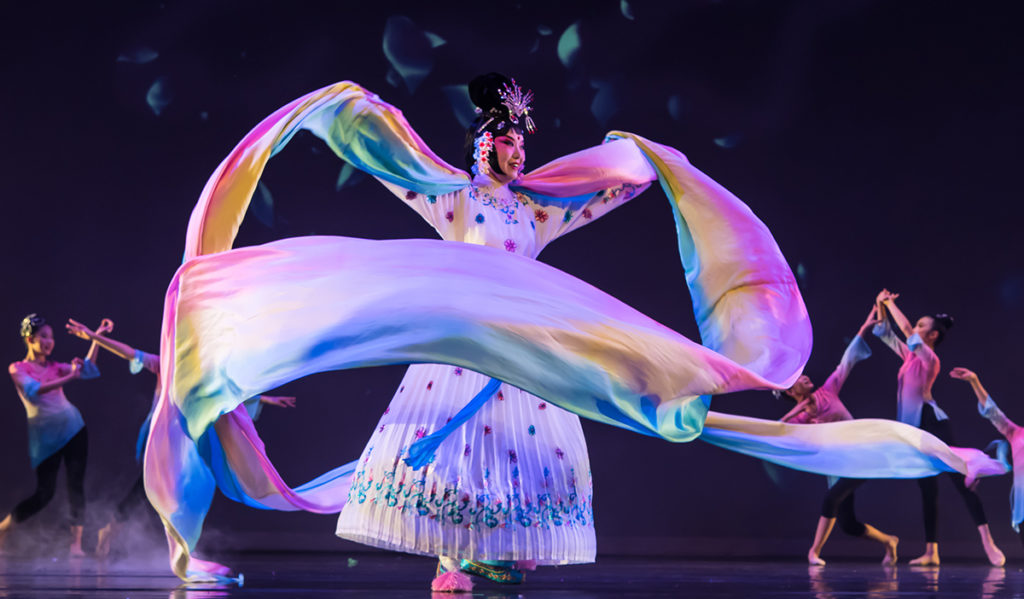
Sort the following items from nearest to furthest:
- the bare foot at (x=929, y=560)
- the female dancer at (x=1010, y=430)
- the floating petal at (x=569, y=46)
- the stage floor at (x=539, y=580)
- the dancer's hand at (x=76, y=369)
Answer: the stage floor at (x=539, y=580) < the bare foot at (x=929, y=560) < the dancer's hand at (x=76, y=369) < the female dancer at (x=1010, y=430) < the floating petal at (x=569, y=46)

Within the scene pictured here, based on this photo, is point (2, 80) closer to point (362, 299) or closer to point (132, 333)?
point (132, 333)

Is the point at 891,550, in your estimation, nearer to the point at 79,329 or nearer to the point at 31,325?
the point at 79,329

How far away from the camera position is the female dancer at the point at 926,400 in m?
5.23

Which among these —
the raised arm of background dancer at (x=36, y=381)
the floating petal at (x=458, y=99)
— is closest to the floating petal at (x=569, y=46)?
the floating petal at (x=458, y=99)

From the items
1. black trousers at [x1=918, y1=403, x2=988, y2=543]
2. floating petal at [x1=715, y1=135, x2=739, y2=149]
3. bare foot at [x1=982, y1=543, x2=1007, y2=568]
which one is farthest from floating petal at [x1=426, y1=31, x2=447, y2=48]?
bare foot at [x1=982, y1=543, x2=1007, y2=568]

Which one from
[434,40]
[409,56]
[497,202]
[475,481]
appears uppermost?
[434,40]

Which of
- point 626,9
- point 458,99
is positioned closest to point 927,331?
point 626,9

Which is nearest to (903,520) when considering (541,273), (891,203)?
(891,203)

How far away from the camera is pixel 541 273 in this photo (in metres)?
2.29

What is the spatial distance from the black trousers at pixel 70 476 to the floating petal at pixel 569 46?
11.8 feet

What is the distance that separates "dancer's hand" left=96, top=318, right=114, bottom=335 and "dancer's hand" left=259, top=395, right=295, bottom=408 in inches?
38.4

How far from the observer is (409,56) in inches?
229

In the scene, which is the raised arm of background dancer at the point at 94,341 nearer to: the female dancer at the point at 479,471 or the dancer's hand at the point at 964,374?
the female dancer at the point at 479,471

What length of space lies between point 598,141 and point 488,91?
3103mm
